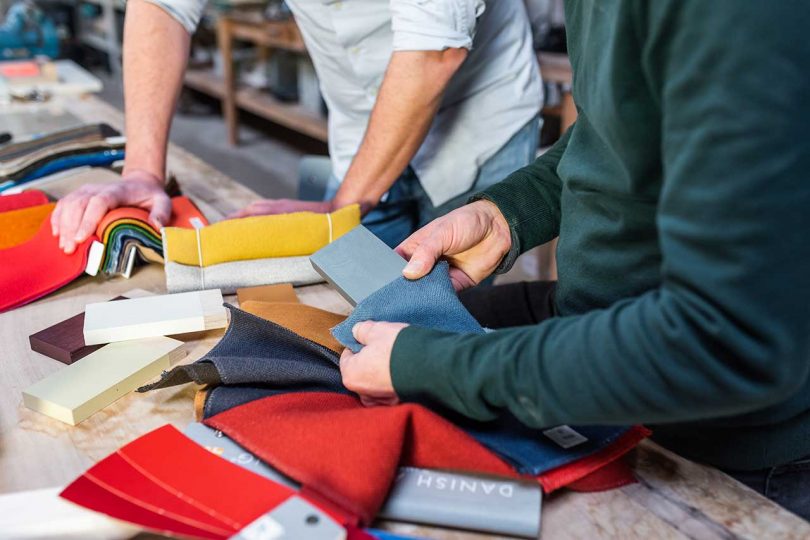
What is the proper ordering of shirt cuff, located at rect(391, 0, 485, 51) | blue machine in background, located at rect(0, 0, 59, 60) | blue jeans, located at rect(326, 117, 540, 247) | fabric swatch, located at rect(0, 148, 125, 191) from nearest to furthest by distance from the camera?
shirt cuff, located at rect(391, 0, 485, 51)
fabric swatch, located at rect(0, 148, 125, 191)
blue jeans, located at rect(326, 117, 540, 247)
blue machine in background, located at rect(0, 0, 59, 60)

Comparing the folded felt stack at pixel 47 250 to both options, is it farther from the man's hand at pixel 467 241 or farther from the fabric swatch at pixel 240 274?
the man's hand at pixel 467 241

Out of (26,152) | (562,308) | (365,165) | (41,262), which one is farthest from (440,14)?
(26,152)

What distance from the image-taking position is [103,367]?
2.47 feet

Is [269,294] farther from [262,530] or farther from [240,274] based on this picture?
[262,530]

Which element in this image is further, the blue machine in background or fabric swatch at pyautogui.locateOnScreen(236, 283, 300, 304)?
the blue machine in background

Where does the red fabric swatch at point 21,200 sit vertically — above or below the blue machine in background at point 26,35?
above

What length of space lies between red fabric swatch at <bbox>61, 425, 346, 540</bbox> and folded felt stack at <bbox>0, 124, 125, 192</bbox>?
840 mm

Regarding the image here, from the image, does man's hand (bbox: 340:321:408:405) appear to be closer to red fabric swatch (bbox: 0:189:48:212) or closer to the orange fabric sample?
the orange fabric sample

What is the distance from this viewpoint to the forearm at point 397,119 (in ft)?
3.63

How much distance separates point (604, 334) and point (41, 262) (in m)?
0.76

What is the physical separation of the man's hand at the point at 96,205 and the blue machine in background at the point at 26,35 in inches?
80.1

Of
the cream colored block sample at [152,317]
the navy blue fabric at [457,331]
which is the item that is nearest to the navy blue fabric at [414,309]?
the navy blue fabric at [457,331]

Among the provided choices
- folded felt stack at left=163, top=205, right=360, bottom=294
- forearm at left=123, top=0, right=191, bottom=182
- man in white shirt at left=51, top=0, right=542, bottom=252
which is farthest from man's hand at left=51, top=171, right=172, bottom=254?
forearm at left=123, top=0, right=191, bottom=182

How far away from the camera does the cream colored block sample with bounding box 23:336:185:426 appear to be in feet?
2.27
